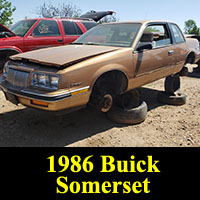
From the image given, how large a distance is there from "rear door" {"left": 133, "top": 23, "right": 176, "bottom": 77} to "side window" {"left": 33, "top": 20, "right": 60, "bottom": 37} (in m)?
3.30

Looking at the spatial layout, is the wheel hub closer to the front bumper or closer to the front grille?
the front bumper

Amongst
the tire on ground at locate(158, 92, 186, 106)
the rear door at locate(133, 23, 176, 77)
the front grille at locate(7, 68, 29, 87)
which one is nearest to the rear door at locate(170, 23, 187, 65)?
the rear door at locate(133, 23, 176, 77)

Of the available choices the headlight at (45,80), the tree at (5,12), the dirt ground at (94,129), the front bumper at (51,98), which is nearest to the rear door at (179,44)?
the dirt ground at (94,129)

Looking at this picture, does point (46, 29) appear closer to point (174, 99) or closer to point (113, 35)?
point (113, 35)

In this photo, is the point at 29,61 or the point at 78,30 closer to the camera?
the point at 29,61

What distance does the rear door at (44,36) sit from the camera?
5.93m

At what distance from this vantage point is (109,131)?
3.49m

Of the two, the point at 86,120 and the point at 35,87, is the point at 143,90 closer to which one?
the point at 86,120

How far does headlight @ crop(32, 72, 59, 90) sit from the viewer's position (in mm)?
2715

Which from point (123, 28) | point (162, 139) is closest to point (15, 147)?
point (162, 139)

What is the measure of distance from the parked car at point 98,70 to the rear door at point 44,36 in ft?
7.35

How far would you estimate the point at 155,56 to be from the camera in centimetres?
392

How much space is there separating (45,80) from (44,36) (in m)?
3.88

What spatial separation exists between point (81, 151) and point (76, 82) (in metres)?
0.92
